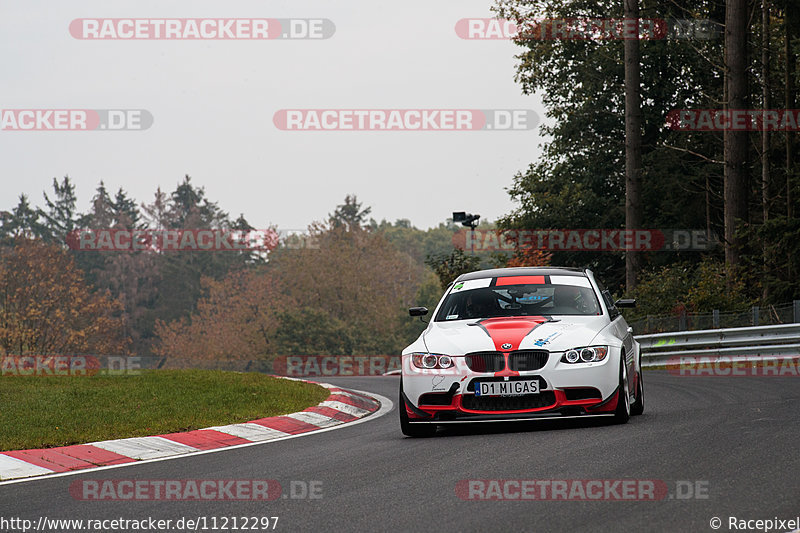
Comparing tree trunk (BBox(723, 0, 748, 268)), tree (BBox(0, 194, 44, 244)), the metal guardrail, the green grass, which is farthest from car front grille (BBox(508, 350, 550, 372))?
tree (BBox(0, 194, 44, 244))

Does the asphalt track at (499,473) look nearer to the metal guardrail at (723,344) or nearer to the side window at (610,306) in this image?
the side window at (610,306)

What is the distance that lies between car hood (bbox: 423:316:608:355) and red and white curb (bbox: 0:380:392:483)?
216cm

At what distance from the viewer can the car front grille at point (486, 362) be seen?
31.1 ft

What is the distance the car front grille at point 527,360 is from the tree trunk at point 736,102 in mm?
19285

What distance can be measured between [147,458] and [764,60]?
29719 mm

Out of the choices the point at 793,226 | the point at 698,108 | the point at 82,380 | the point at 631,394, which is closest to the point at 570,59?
the point at 698,108

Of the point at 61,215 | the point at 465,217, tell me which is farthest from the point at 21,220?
the point at 465,217

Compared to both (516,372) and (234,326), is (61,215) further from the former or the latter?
(516,372)

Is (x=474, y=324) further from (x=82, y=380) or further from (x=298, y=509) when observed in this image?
(x=82, y=380)

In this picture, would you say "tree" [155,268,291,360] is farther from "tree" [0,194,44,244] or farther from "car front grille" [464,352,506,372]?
"car front grille" [464,352,506,372]

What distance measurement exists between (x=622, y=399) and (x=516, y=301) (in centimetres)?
190

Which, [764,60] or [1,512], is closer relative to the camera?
[1,512]

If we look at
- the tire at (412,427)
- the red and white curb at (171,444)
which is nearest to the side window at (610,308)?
the tire at (412,427)

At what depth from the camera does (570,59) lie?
148 feet
